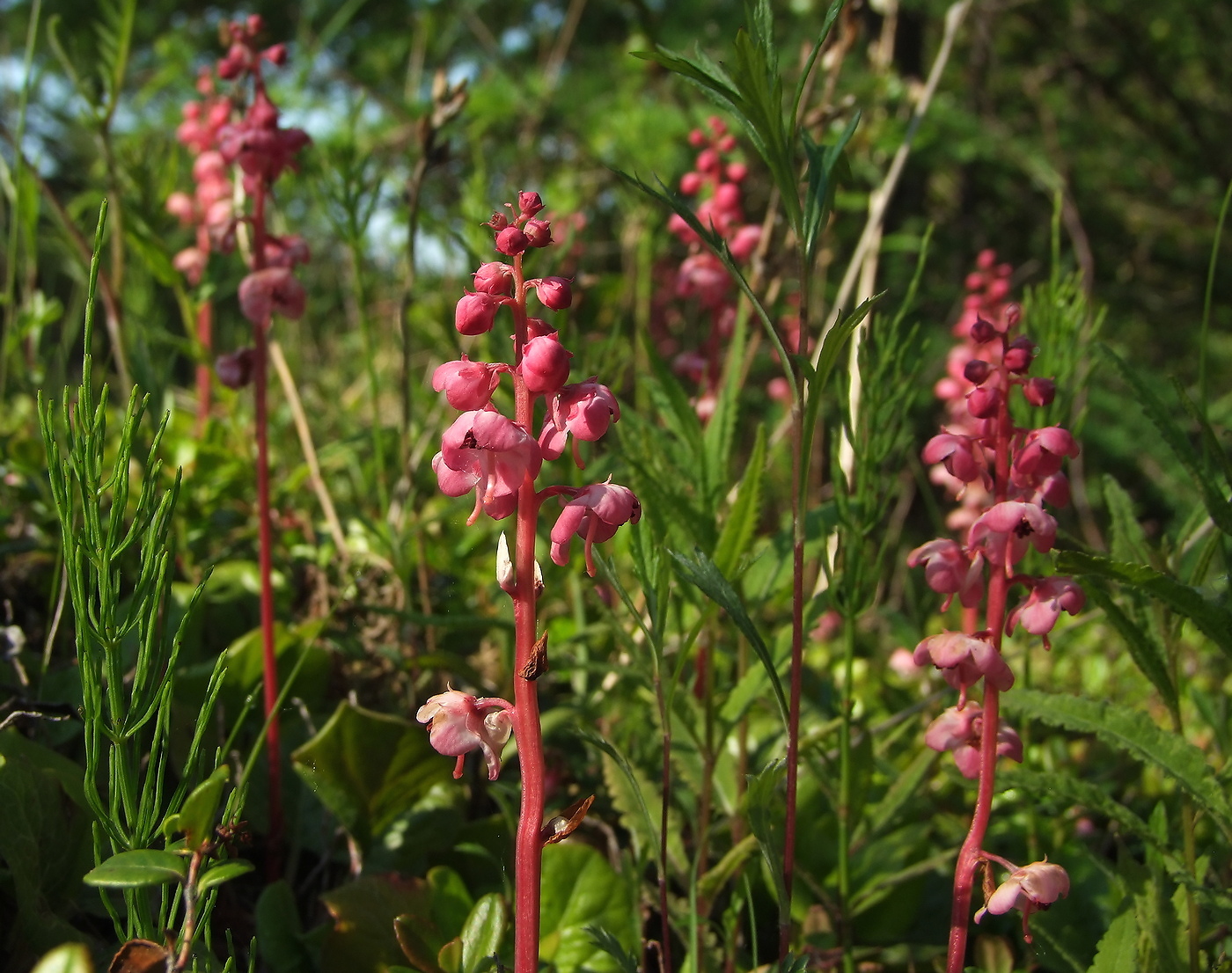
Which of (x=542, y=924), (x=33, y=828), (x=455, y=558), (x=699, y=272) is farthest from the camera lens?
(x=455, y=558)

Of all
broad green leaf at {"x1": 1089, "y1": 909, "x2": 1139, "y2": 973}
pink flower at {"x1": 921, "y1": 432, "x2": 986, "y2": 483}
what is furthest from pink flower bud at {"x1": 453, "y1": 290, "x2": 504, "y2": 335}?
broad green leaf at {"x1": 1089, "y1": 909, "x2": 1139, "y2": 973}

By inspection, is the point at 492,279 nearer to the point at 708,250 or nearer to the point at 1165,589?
the point at 1165,589

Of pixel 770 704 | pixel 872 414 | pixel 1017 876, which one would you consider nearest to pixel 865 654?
pixel 770 704

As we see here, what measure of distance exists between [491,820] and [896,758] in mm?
617

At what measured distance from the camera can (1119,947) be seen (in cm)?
87

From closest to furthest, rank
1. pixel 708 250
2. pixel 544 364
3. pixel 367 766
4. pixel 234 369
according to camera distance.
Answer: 1. pixel 544 364
2. pixel 367 766
3. pixel 234 369
4. pixel 708 250

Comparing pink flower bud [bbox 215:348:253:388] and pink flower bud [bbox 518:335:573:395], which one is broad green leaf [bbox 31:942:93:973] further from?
pink flower bud [bbox 215:348:253:388]

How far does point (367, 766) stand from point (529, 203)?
65 cm

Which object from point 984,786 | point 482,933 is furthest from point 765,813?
point 482,933

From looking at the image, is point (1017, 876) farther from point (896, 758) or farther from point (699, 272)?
point (699, 272)

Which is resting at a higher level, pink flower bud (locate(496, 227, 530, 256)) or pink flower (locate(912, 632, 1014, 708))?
pink flower bud (locate(496, 227, 530, 256))

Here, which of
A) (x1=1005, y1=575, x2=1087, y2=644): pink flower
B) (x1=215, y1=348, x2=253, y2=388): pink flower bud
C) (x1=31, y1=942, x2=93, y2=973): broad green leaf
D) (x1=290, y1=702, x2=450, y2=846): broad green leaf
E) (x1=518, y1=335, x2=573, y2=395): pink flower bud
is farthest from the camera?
(x1=215, y1=348, x2=253, y2=388): pink flower bud

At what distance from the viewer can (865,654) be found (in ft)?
6.59

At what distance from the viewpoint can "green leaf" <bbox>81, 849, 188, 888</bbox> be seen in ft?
Answer: 2.06
